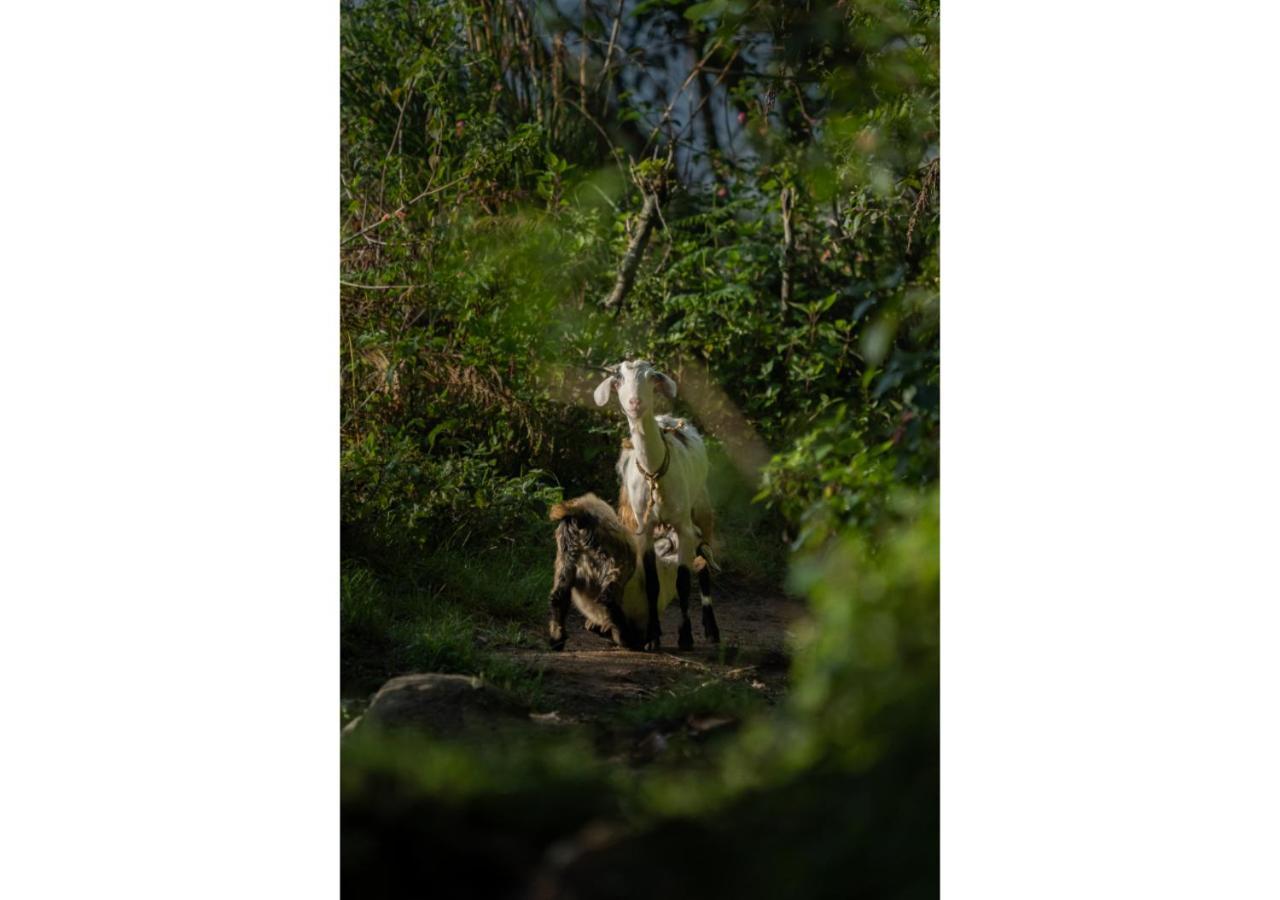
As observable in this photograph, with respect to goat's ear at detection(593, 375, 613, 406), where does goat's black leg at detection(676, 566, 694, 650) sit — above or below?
below

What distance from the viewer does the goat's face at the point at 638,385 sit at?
3.73 m

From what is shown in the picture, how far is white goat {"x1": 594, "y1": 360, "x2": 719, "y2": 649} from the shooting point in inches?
146

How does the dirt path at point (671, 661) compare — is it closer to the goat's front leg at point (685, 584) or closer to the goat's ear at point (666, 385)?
the goat's front leg at point (685, 584)

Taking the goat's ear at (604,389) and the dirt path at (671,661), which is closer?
the dirt path at (671,661)

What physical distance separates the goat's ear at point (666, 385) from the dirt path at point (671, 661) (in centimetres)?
56

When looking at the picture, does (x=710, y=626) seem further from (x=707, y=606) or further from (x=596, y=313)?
(x=596, y=313)

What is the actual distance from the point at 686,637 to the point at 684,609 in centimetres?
9

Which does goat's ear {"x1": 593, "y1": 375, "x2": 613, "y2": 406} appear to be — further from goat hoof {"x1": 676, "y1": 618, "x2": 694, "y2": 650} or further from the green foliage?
goat hoof {"x1": 676, "y1": 618, "x2": 694, "y2": 650}

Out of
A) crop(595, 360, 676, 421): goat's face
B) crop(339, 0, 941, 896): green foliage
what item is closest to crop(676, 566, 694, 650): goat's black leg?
crop(339, 0, 941, 896): green foliage

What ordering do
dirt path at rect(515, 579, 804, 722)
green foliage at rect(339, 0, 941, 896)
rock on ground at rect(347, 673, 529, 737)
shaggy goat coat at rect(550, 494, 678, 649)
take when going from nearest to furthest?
green foliage at rect(339, 0, 941, 896)
rock on ground at rect(347, 673, 529, 737)
dirt path at rect(515, 579, 804, 722)
shaggy goat coat at rect(550, 494, 678, 649)

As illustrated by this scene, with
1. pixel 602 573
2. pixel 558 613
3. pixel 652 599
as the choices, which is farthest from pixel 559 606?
pixel 652 599

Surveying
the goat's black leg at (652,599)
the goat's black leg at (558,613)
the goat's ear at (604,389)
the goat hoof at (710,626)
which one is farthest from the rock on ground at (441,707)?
the goat's ear at (604,389)

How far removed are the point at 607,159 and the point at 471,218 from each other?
44 centimetres
